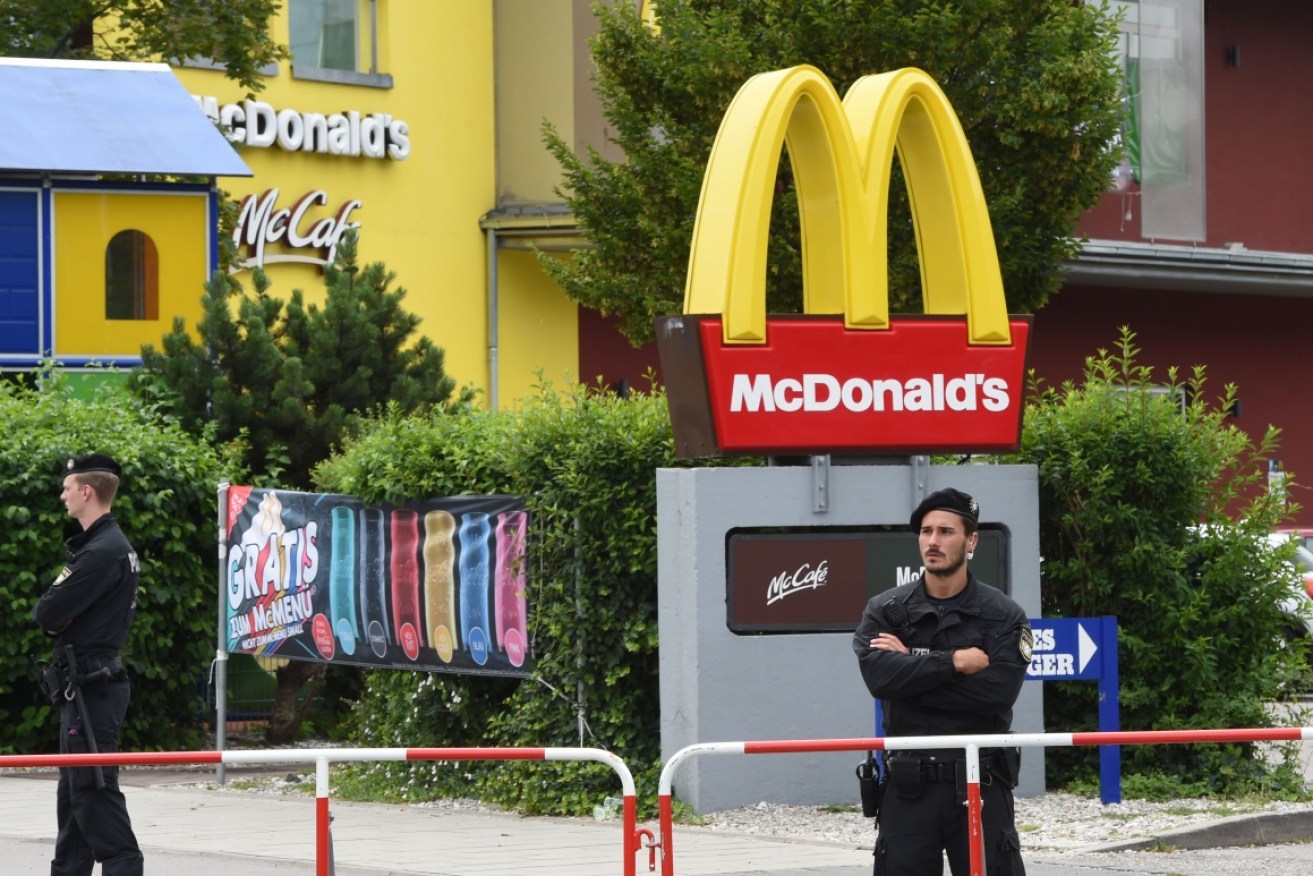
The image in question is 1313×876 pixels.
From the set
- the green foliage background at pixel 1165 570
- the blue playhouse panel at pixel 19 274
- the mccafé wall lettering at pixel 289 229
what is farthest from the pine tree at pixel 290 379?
the mccafé wall lettering at pixel 289 229

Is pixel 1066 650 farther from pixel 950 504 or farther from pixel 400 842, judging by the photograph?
pixel 950 504

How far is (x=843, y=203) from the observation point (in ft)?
41.4

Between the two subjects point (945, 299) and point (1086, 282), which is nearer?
point (945, 299)

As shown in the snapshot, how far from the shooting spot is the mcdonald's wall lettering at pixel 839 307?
12.2 m

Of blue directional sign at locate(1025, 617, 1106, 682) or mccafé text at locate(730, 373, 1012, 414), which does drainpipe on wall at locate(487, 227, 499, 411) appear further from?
blue directional sign at locate(1025, 617, 1106, 682)

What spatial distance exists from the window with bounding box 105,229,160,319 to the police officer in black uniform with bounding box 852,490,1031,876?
16.5 meters

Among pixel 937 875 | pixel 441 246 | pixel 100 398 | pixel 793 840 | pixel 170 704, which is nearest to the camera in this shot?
pixel 937 875

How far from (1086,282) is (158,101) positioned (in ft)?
48.6

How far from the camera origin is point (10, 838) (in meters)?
11.8

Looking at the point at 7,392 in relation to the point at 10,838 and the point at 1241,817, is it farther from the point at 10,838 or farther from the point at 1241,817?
the point at 1241,817

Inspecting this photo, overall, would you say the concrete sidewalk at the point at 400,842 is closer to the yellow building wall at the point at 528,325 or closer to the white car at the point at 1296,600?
the white car at the point at 1296,600

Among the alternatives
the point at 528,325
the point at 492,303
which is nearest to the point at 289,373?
the point at 492,303

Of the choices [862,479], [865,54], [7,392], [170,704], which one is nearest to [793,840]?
[862,479]

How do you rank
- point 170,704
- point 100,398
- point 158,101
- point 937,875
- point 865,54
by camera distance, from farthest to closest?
point 158,101
point 865,54
point 100,398
point 170,704
point 937,875
